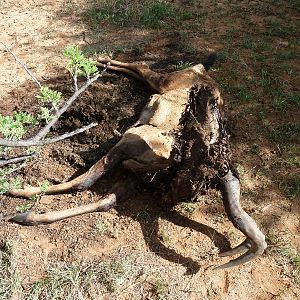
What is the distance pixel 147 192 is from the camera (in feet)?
14.0

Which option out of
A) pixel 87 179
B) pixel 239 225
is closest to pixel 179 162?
pixel 239 225

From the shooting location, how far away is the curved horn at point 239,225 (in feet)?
11.6

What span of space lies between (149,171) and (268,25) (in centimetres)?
392

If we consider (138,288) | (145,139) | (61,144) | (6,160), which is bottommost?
(138,288)

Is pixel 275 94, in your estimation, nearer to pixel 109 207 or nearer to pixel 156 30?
pixel 156 30

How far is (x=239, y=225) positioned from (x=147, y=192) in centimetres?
102

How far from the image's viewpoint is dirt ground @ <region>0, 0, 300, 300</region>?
3.67 meters

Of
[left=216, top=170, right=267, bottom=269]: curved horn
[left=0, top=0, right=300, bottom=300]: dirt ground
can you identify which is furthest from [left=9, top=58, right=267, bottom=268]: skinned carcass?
[left=0, top=0, right=300, bottom=300]: dirt ground

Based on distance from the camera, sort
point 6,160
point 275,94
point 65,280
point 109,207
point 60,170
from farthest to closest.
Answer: point 275,94 → point 60,170 → point 109,207 → point 65,280 → point 6,160

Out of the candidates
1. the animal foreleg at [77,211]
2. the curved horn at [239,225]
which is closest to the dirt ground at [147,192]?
the animal foreleg at [77,211]

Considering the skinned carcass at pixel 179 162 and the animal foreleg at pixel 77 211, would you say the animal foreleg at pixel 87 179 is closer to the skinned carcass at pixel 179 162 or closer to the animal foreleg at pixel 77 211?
the skinned carcass at pixel 179 162

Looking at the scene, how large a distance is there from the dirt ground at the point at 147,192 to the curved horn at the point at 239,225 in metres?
0.20

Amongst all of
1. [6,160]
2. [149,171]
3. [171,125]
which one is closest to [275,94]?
[171,125]

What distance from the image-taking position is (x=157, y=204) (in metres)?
4.16
